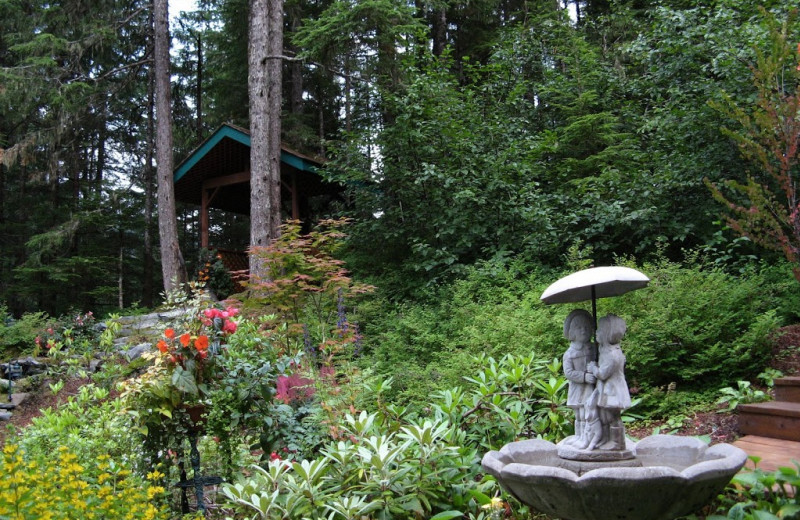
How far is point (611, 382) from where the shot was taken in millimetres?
2551

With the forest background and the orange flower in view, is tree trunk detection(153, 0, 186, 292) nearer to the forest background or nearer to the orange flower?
the forest background

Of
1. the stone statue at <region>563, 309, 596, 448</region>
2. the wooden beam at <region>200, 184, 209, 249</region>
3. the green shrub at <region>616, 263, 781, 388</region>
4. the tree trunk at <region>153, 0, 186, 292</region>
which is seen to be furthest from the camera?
the wooden beam at <region>200, 184, 209, 249</region>

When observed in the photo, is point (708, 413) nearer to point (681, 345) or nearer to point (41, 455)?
point (681, 345)

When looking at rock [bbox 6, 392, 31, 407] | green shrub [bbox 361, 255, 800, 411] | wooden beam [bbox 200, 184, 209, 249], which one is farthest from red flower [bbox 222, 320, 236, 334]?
wooden beam [bbox 200, 184, 209, 249]

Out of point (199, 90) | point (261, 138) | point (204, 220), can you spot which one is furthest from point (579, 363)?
point (199, 90)

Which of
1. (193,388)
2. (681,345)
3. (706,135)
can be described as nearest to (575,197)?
(706,135)

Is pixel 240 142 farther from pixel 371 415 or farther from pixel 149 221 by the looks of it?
pixel 371 415

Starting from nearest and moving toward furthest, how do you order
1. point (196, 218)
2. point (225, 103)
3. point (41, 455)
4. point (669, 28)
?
1. point (41, 455)
2. point (669, 28)
3. point (225, 103)
4. point (196, 218)

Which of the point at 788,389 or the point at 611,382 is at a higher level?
the point at 611,382

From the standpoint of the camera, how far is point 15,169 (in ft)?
59.0

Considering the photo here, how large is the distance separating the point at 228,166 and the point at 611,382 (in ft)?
39.2

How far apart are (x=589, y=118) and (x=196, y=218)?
59.5 feet

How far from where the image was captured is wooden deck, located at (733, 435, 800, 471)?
119 inches

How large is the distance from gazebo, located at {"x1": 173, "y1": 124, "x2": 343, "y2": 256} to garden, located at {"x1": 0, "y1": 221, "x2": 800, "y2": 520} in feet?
20.8
